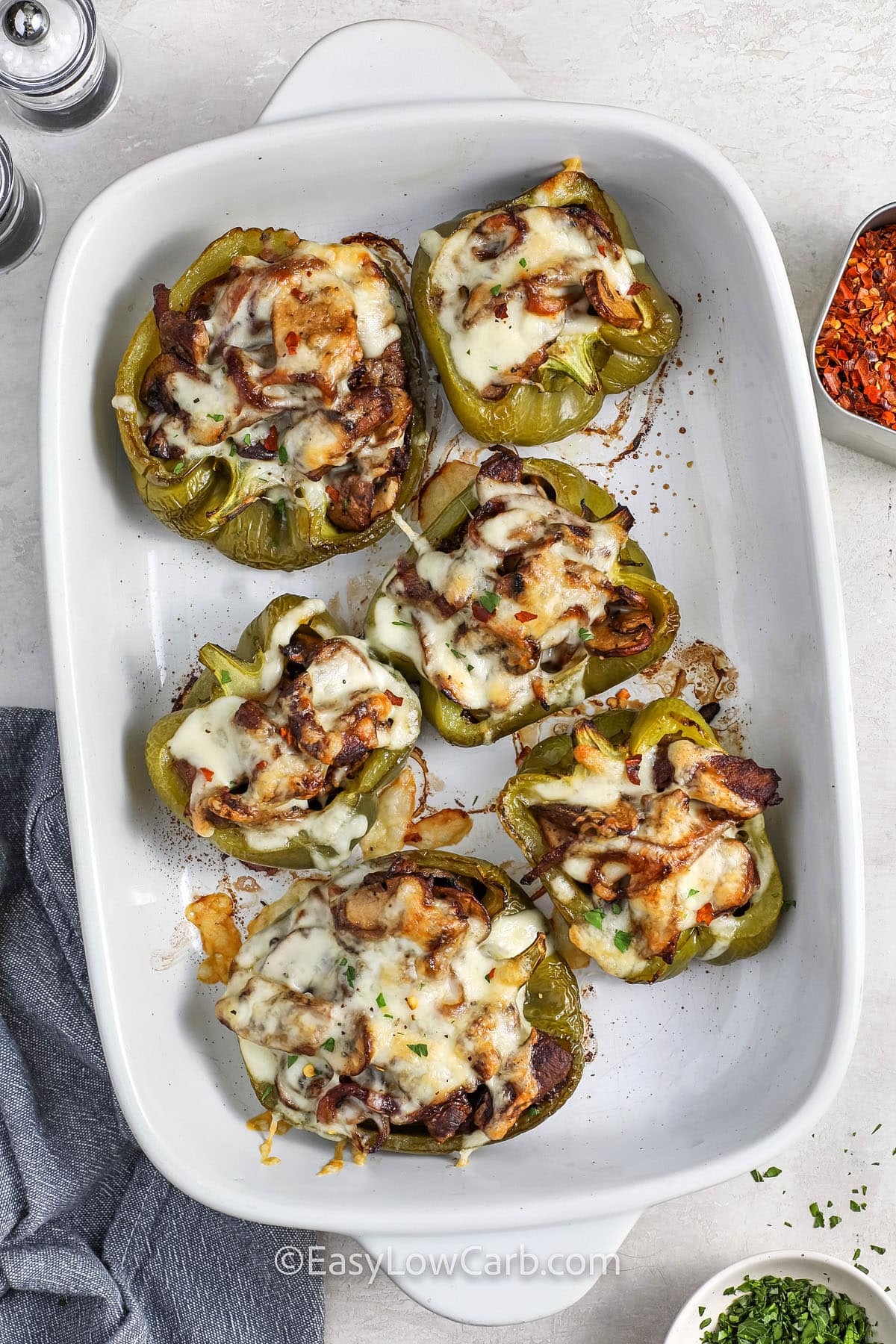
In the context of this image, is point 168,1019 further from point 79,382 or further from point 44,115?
point 44,115

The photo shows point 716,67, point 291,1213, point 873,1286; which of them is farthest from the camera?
point 716,67

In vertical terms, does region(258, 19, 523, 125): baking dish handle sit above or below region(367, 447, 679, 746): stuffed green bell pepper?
above

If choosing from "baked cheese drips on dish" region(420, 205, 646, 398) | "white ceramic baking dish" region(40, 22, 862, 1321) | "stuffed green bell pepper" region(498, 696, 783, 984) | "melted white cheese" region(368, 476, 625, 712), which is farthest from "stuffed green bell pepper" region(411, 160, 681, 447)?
"stuffed green bell pepper" region(498, 696, 783, 984)

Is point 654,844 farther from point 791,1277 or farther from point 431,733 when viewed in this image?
point 791,1277

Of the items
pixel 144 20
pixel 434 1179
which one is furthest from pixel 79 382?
pixel 434 1179

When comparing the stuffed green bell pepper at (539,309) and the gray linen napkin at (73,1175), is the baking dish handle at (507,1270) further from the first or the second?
the stuffed green bell pepper at (539,309)

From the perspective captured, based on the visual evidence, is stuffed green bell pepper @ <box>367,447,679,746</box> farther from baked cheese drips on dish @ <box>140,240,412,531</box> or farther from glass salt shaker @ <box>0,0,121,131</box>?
glass salt shaker @ <box>0,0,121,131</box>
